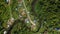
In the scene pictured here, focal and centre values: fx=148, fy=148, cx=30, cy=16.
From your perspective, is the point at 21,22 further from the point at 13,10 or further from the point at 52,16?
the point at 52,16

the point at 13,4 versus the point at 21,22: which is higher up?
the point at 13,4

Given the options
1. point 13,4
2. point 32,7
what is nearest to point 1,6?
point 13,4

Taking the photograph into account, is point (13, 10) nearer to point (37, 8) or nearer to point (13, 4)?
point (13, 4)

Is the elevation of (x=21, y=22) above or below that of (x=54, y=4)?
below

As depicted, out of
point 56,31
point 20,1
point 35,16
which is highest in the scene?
point 20,1

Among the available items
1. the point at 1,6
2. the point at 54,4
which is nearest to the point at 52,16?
the point at 54,4
